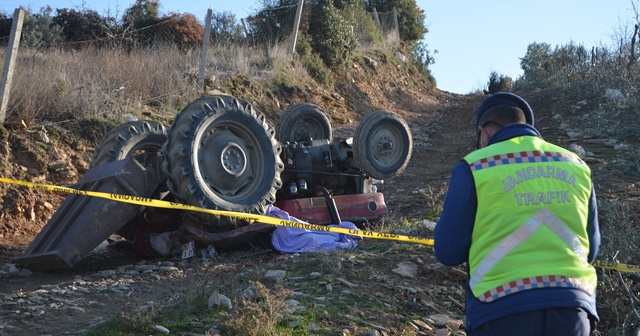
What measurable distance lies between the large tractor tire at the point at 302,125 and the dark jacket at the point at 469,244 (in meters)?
6.36

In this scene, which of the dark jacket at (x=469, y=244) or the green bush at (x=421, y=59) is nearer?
the dark jacket at (x=469, y=244)

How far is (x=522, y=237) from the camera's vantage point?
3.09m

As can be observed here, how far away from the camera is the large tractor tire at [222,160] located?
7.33 meters

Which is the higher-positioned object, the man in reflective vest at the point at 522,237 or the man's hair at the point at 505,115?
the man's hair at the point at 505,115

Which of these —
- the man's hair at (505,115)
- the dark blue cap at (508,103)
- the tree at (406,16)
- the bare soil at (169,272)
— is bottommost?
the bare soil at (169,272)

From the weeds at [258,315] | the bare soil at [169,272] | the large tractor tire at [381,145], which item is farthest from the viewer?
the large tractor tire at [381,145]

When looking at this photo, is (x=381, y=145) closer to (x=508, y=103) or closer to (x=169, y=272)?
(x=169, y=272)

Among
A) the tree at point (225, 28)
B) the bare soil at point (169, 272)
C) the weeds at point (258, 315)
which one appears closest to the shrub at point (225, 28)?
the tree at point (225, 28)

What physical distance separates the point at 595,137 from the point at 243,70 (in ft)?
24.0

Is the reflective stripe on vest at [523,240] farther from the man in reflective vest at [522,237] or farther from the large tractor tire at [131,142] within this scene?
the large tractor tire at [131,142]

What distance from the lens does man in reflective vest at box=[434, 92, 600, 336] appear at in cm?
303

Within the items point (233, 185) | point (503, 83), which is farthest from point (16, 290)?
point (503, 83)

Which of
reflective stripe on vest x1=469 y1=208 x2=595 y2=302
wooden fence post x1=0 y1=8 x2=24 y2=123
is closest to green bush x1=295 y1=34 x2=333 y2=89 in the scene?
wooden fence post x1=0 y1=8 x2=24 y2=123

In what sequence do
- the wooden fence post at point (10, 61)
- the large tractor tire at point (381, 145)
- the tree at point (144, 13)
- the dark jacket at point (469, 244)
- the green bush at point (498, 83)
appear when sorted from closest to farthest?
the dark jacket at point (469, 244) → the large tractor tire at point (381, 145) → the wooden fence post at point (10, 61) → the tree at point (144, 13) → the green bush at point (498, 83)
